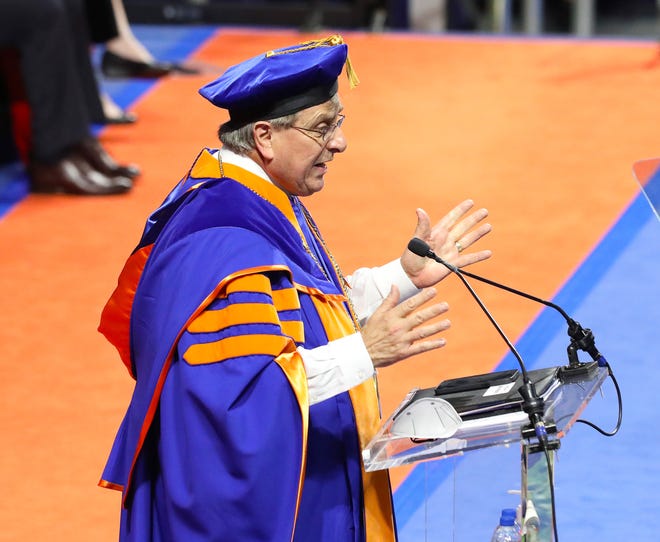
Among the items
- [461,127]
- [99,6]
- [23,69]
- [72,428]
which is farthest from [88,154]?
[72,428]

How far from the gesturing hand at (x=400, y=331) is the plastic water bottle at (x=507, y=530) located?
409mm

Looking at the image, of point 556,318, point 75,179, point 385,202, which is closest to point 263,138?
point 556,318

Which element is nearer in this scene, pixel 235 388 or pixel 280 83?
pixel 235 388

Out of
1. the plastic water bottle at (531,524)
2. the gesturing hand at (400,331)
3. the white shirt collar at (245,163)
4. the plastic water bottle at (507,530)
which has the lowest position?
the plastic water bottle at (507,530)

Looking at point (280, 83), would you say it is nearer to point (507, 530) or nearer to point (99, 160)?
point (507, 530)

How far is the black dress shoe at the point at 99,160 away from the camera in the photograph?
7461 millimetres

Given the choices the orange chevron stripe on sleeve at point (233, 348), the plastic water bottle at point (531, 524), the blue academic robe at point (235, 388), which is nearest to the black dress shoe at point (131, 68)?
the blue academic robe at point (235, 388)

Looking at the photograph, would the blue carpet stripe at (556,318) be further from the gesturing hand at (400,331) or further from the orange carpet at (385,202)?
the gesturing hand at (400,331)

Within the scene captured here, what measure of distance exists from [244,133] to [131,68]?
6.44 metres

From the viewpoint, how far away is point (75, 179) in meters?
7.43

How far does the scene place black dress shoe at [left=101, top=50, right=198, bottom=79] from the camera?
9.07 m

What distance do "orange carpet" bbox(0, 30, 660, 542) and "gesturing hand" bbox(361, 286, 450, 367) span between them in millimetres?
1847

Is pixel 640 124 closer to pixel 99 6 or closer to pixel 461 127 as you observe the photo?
pixel 461 127

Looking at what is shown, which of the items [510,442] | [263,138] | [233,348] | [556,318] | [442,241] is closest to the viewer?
[510,442]
